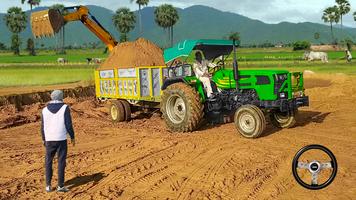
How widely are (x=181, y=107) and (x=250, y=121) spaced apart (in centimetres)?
223

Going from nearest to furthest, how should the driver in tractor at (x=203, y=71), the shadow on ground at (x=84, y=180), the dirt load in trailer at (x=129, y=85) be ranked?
the shadow on ground at (x=84, y=180) < the driver in tractor at (x=203, y=71) < the dirt load in trailer at (x=129, y=85)

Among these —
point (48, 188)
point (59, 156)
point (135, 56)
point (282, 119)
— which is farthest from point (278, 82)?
point (135, 56)

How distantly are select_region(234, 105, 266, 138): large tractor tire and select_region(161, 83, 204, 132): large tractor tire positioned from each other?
45.4 inches

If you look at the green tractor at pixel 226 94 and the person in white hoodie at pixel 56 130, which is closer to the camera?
the person in white hoodie at pixel 56 130

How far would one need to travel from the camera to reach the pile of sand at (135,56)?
1695 centimetres

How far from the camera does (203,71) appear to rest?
1144cm

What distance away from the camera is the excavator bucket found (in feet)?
59.8

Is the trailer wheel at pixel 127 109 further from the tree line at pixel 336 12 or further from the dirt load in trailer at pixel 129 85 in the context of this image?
the tree line at pixel 336 12

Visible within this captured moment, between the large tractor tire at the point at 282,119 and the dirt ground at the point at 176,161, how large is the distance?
250mm

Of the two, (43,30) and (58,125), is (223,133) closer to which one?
(58,125)

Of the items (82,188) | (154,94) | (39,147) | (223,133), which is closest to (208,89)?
(223,133)

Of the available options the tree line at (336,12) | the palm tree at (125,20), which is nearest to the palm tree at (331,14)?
the tree line at (336,12)

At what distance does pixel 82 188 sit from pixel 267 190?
2951mm

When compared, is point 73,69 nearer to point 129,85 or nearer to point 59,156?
point 129,85
